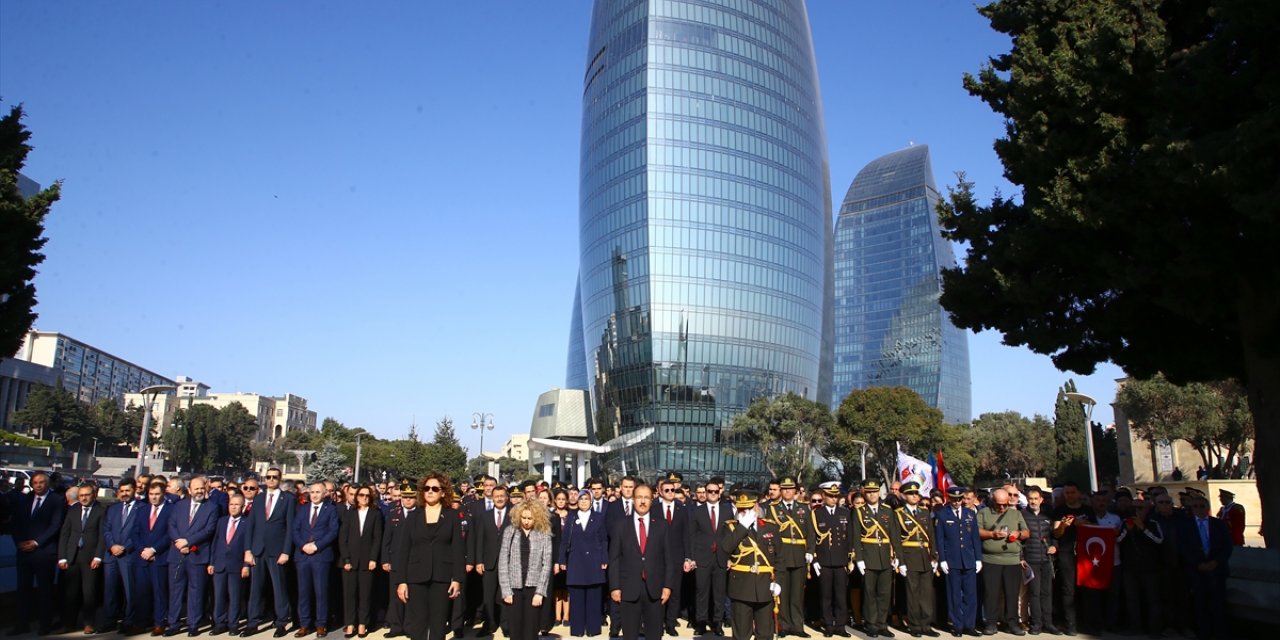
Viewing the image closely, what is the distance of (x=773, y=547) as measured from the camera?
927cm

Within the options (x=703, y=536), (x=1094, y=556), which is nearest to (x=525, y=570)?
(x=703, y=536)

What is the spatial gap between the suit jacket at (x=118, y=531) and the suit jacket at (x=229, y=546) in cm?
103

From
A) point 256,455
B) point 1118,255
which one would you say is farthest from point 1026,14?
point 256,455

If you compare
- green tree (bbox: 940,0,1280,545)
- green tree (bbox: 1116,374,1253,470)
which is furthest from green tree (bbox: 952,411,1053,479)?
green tree (bbox: 940,0,1280,545)

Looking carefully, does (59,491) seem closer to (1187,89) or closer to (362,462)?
(1187,89)

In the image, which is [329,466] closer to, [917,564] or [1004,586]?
[917,564]

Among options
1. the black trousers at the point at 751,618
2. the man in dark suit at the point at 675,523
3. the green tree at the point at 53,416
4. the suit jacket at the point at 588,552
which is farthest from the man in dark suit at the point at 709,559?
the green tree at the point at 53,416

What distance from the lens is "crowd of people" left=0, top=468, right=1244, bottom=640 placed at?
10.6m

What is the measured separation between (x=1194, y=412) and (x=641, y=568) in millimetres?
40883

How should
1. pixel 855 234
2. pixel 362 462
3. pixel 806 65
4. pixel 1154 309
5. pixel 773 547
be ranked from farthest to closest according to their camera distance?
1. pixel 855 234
2. pixel 362 462
3. pixel 806 65
4. pixel 1154 309
5. pixel 773 547

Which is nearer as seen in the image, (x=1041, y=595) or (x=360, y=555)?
(x=360, y=555)

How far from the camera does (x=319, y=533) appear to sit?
1084 centimetres

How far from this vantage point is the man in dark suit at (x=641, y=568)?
8.54m

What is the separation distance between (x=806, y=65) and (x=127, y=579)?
82.1 m
